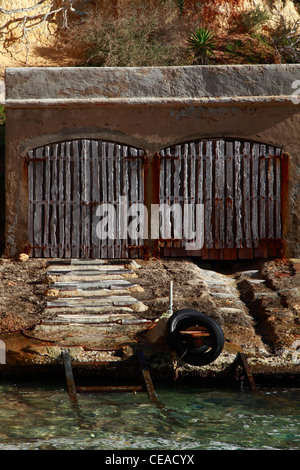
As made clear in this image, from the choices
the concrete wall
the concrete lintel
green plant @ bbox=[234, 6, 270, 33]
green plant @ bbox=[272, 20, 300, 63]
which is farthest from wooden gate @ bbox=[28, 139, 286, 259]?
green plant @ bbox=[234, 6, 270, 33]

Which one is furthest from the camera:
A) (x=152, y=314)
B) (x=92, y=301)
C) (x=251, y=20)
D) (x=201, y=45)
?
(x=251, y=20)

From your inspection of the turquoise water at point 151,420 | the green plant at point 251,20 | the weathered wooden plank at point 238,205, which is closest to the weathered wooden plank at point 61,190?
the weathered wooden plank at point 238,205

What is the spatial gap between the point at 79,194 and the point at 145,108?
7.63 ft

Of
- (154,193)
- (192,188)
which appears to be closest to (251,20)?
(192,188)

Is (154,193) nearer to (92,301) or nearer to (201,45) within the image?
(92,301)

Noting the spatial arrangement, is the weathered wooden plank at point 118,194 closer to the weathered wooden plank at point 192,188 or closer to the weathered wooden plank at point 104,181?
the weathered wooden plank at point 104,181

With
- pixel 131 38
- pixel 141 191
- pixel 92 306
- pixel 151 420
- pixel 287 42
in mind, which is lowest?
pixel 151 420

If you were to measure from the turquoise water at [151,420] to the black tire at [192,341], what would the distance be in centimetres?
46

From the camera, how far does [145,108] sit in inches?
542

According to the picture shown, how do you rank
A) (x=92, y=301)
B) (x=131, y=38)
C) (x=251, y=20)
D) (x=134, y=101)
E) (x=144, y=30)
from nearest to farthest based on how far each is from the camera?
1. (x=92, y=301)
2. (x=134, y=101)
3. (x=131, y=38)
4. (x=144, y=30)
5. (x=251, y=20)

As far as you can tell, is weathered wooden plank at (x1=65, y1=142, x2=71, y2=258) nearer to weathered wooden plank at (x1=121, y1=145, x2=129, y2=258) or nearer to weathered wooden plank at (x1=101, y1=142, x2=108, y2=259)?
weathered wooden plank at (x1=101, y1=142, x2=108, y2=259)

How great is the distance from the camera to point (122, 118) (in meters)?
13.8

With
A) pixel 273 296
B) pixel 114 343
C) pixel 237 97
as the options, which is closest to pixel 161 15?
pixel 237 97

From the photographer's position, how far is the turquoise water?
23.7 feet
